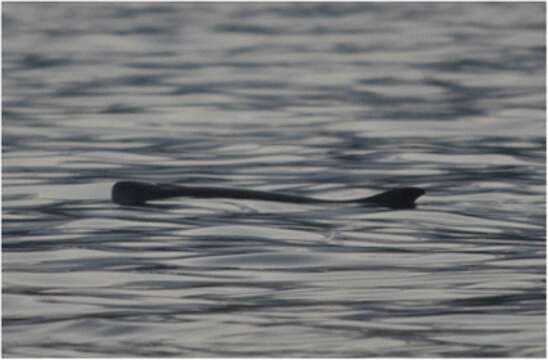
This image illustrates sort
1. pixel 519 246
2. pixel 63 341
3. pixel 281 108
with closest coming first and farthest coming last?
pixel 63 341 < pixel 519 246 < pixel 281 108

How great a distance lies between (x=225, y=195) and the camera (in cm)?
1684

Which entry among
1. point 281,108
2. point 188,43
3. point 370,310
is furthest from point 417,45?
point 370,310

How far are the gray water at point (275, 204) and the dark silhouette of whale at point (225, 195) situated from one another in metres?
0.11

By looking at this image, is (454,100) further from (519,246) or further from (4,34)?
(4,34)

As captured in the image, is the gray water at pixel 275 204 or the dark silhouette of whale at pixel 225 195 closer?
the gray water at pixel 275 204

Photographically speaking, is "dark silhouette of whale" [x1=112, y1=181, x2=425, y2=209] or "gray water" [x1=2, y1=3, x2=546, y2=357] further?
"dark silhouette of whale" [x1=112, y1=181, x2=425, y2=209]

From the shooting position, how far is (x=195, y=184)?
18.6 metres

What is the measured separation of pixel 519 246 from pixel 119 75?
17.4 m

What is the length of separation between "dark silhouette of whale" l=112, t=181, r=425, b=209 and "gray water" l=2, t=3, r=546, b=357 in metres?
0.11

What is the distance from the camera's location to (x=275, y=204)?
1666 cm

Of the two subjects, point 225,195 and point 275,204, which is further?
point 225,195

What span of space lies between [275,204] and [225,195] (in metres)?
0.49

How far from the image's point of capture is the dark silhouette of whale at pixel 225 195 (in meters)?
16.6

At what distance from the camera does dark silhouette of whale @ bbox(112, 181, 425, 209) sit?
16.6 meters
